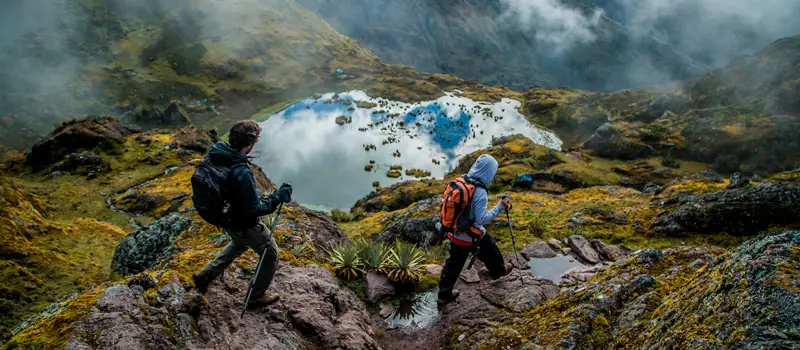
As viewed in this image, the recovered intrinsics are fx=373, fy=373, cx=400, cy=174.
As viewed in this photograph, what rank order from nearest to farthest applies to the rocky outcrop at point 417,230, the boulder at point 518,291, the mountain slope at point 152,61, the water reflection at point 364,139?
the boulder at point 518,291
the rocky outcrop at point 417,230
the water reflection at point 364,139
the mountain slope at point 152,61

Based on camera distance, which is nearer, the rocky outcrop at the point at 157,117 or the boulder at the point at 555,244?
the boulder at the point at 555,244

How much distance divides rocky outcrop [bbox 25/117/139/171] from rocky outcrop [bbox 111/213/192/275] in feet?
126

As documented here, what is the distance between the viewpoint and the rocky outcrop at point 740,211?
11477 mm

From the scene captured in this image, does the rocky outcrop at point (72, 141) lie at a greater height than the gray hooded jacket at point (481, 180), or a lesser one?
greater

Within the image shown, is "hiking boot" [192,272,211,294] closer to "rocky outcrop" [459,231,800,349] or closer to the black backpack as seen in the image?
the black backpack

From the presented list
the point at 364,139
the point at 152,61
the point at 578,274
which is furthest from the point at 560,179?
the point at 152,61

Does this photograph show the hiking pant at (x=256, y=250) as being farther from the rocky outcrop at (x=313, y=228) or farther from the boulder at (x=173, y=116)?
the boulder at (x=173, y=116)

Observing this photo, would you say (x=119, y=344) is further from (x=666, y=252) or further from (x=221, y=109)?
(x=221, y=109)

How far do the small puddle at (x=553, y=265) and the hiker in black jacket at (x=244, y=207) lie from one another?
313 inches

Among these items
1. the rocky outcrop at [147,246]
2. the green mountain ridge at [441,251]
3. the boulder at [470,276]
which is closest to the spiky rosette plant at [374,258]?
the green mountain ridge at [441,251]

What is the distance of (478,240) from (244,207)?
5.24 meters

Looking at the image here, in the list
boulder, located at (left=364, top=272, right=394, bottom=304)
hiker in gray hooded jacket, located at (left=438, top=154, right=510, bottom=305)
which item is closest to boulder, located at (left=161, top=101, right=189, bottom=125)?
boulder, located at (left=364, top=272, right=394, bottom=304)

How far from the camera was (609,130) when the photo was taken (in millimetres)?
58406

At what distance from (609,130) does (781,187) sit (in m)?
51.6
